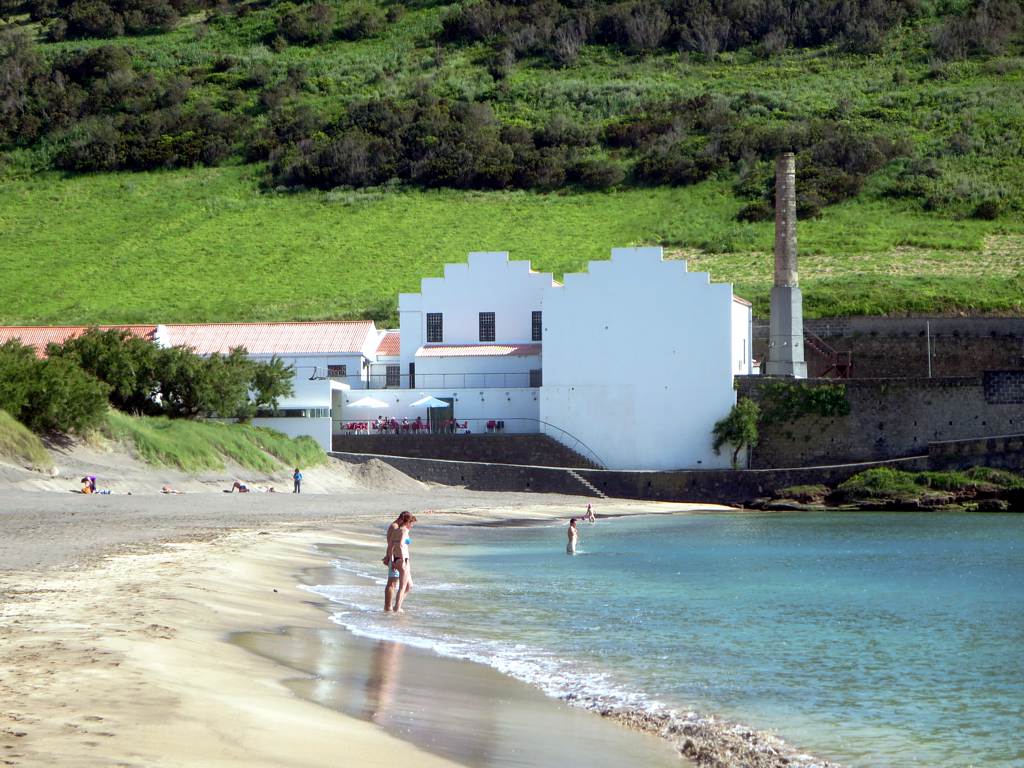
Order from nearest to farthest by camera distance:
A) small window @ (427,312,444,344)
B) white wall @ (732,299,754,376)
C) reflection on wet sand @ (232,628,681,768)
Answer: reflection on wet sand @ (232,628,681,768) → white wall @ (732,299,754,376) → small window @ (427,312,444,344)

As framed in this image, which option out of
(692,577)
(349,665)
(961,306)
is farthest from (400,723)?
(961,306)

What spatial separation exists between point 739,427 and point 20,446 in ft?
81.8

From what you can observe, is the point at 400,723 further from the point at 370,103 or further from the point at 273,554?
the point at 370,103

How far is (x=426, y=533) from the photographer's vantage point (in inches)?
1183

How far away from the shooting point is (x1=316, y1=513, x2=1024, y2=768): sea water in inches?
451

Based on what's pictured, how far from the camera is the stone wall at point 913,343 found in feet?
193

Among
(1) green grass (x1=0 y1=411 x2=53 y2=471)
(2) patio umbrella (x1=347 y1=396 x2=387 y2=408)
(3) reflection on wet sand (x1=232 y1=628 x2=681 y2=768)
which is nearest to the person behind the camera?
(3) reflection on wet sand (x1=232 y1=628 x2=681 y2=768)

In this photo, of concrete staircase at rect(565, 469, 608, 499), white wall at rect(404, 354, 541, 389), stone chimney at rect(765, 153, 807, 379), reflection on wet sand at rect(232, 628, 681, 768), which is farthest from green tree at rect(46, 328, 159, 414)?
reflection on wet sand at rect(232, 628, 681, 768)

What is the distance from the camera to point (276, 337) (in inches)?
2157

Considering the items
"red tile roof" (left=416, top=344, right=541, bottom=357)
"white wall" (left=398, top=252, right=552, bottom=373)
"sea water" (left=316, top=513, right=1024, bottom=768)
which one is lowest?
"sea water" (left=316, top=513, right=1024, bottom=768)

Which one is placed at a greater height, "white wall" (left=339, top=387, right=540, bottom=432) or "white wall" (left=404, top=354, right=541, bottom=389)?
"white wall" (left=404, top=354, right=541, bottom=389)

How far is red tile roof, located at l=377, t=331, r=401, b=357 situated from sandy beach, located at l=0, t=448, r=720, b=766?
102 feet

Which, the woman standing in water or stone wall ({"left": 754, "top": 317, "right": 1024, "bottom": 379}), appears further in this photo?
stone wall ({"left": 754, "top": 317, "right": 1024, "bottom": 379})

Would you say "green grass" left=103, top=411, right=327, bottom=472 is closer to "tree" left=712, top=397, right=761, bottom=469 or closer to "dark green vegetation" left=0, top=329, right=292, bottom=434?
"dark green vegetation" left=0, top=329, right=292, bottom=434
